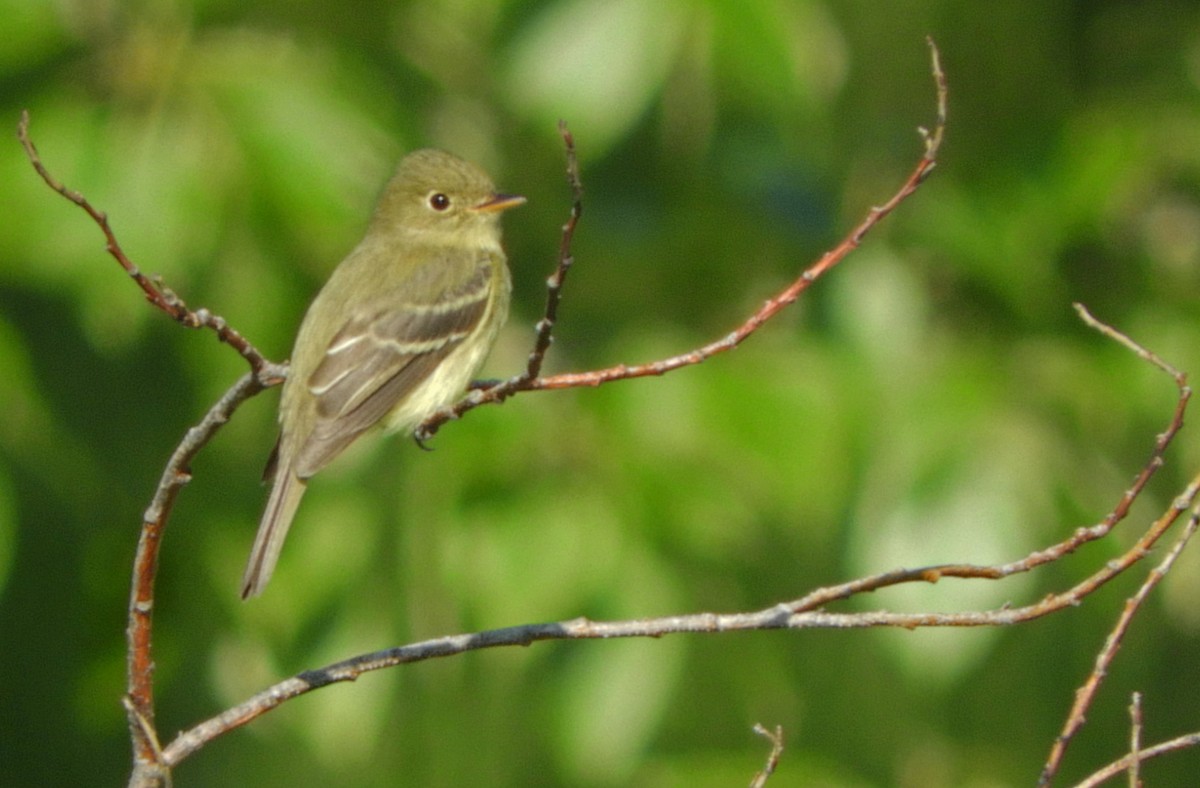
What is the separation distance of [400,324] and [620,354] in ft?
1.96

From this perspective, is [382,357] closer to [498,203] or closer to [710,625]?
[498,203]

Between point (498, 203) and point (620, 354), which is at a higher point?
point (498, 203)

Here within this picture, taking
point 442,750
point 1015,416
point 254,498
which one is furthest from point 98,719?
point 1015,416

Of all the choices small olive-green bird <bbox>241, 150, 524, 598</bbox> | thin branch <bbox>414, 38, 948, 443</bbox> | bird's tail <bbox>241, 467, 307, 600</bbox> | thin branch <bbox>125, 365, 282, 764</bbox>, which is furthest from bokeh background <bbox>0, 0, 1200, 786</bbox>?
thin branch <bbox>125, 365, 282, 764</bbox>

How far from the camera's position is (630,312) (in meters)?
5.08

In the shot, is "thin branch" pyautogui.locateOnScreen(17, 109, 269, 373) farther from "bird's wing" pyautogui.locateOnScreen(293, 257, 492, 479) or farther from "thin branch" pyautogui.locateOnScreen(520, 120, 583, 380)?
"bird's wing" pyautogui.locateOnScreen(293, 257, 492, 479)

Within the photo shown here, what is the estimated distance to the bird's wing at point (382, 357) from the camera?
4281 millimetres

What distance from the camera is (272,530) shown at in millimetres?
3914

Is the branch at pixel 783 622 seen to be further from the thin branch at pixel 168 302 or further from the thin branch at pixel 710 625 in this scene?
the thin branch at pixel 168 302

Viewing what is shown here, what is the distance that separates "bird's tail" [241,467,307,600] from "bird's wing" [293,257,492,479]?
5cm

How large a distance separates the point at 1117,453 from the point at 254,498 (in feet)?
8.00

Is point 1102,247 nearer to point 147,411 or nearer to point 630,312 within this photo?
point 630,312

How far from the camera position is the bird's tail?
11.8 feet

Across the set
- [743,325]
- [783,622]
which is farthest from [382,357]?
[783,622]
